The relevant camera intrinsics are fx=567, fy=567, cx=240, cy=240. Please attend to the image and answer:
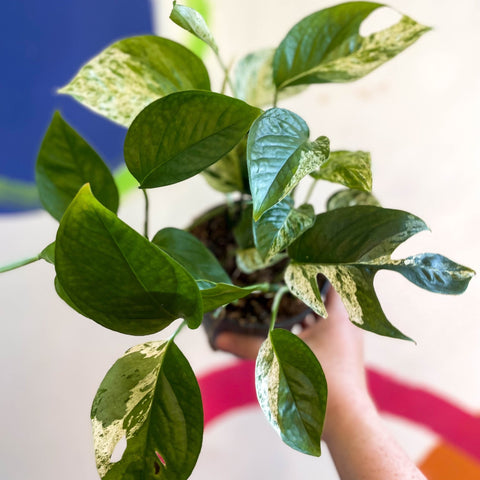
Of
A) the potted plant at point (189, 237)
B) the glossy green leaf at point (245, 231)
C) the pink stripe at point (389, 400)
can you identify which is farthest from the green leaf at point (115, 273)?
the pink stripe at point (389, 400)

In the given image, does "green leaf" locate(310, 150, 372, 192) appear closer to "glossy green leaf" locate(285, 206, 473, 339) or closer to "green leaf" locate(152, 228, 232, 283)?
"glossy green leaf" locate(285, 206, 473, 339)

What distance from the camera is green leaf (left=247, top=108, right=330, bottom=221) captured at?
413 mm

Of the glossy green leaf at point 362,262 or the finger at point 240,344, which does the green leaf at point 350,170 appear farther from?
the finger at point 240,344

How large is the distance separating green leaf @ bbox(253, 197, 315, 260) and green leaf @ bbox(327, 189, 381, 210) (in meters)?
0.14

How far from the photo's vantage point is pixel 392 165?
1081 millimetres

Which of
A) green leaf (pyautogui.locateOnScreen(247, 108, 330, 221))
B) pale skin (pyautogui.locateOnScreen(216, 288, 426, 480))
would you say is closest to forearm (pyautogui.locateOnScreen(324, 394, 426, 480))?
pale skin (pyautogui.locateOnScreen(216, 288, 426, 480))

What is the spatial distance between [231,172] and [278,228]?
187 millimetres

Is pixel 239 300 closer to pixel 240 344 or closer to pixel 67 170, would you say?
pixel 240 344

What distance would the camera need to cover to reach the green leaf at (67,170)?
56 cm

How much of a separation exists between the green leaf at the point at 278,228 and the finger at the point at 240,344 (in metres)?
0.28

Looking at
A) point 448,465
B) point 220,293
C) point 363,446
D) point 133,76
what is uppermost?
point 133,76

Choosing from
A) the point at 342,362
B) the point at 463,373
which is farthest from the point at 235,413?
the point at 463,373

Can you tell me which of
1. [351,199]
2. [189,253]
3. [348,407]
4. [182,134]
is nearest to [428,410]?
[348,407]

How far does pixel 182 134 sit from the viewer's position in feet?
1.52
